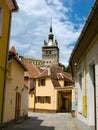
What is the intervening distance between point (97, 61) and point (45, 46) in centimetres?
9941

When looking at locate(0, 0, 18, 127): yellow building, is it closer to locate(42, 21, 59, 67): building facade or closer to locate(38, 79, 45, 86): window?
locate(38, 79, 45, 86): window

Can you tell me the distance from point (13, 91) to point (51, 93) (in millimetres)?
18410

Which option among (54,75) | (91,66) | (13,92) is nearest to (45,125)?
(13,92)

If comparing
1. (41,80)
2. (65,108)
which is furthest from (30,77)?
(65,108)

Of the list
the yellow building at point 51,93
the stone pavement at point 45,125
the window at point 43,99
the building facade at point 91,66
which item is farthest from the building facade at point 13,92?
the window at point 43,99

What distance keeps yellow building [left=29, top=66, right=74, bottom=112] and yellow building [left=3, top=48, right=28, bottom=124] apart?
14253 mm

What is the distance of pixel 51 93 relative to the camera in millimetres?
36125

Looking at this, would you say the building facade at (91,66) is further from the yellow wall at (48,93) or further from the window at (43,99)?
the window at (43,99)

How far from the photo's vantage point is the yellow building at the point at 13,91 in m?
16.4

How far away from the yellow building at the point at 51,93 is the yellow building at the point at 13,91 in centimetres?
1425

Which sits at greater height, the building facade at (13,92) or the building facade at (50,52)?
the building facade at (50,52)

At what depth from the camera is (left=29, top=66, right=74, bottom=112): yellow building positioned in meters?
35.7

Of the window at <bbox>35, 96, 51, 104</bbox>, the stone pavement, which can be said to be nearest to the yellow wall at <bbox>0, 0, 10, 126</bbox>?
the stone pavement

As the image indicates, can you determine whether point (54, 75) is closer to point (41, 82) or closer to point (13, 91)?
point (41, 82)
